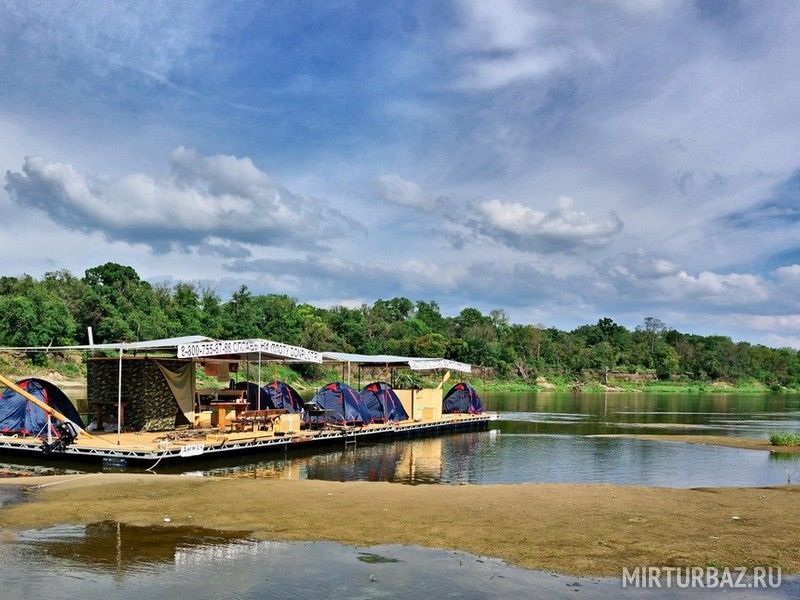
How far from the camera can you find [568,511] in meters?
14.4

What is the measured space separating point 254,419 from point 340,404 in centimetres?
541

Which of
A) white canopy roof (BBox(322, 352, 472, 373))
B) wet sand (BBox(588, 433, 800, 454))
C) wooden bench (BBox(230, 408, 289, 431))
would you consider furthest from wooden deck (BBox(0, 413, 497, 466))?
wet sand (BBox(588, 433, 800, 454))

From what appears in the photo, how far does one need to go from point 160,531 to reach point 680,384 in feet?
357

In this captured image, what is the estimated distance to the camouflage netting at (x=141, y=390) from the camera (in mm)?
25500

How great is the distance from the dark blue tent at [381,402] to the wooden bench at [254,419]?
670 centimetres

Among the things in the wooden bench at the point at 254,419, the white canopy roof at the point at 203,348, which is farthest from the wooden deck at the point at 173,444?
the white canopy roof at the point at 203,348

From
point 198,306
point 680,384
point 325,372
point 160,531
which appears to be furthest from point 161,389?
point 680,384

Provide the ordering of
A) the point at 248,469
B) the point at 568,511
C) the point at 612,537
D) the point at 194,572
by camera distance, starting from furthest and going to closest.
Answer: the point at 248,469
the point at 568,511
the point at 612,537
the point at 194,572

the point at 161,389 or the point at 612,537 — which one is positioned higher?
the point at 161,389

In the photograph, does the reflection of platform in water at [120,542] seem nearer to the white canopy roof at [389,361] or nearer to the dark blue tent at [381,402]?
the white canopy roof at [389,361]

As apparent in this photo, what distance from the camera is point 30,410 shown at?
2389 centimetres

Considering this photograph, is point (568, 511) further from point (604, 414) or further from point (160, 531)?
point (604, 414)

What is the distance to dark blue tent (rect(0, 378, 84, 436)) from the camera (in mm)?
23703

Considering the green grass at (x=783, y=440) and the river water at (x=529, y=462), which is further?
the green grass at (x=783, y=440)
